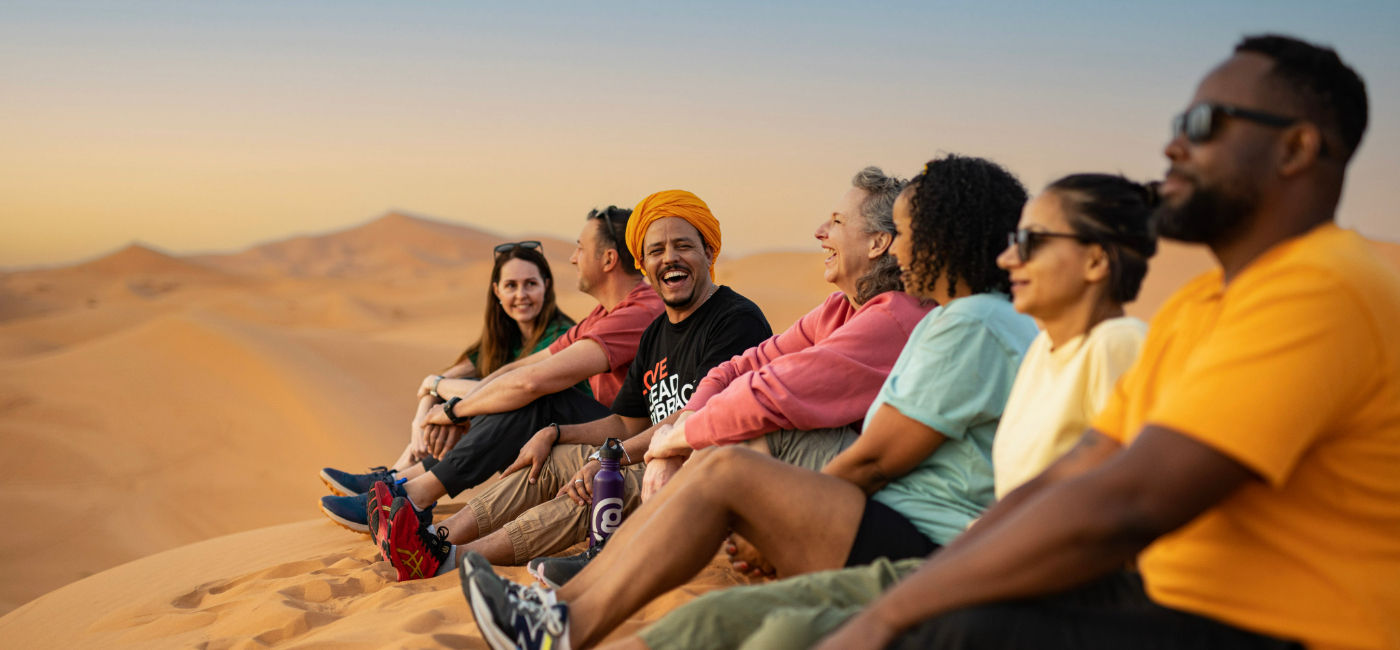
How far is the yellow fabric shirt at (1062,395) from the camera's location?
265 cm

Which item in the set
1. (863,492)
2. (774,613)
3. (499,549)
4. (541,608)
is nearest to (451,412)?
(499,549)

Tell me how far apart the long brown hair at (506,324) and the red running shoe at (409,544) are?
7.03 ft

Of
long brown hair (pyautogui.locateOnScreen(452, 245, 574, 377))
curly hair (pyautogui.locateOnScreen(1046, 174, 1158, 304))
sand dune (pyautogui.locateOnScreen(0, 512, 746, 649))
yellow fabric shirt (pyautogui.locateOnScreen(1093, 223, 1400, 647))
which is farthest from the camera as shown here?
long brown hair (pyautogui.locateOnScreen(452, 245, 574, 377))

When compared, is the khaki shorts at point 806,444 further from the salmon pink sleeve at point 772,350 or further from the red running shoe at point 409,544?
the red running shoe at point 409,544

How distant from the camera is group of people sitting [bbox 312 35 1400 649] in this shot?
6.31ft

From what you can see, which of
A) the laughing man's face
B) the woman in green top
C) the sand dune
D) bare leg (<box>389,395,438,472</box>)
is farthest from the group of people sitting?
the woman in green top

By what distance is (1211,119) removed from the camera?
2105 mm

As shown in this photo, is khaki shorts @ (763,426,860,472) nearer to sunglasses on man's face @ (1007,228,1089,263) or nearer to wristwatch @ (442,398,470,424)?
sunglasses on man's face @ (1007,228,1089,263)

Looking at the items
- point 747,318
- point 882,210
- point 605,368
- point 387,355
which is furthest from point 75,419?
point 882,210

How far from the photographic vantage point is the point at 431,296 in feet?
143

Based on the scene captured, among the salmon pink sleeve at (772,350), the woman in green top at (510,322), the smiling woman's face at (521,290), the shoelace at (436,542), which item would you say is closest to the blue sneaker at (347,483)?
the woman in green top at (510,322)

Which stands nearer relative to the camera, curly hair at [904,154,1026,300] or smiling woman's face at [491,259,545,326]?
curly hair at [904,154,1026,300]

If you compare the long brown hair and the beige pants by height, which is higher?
the long brown hair

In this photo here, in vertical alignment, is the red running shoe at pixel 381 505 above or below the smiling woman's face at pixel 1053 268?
below
